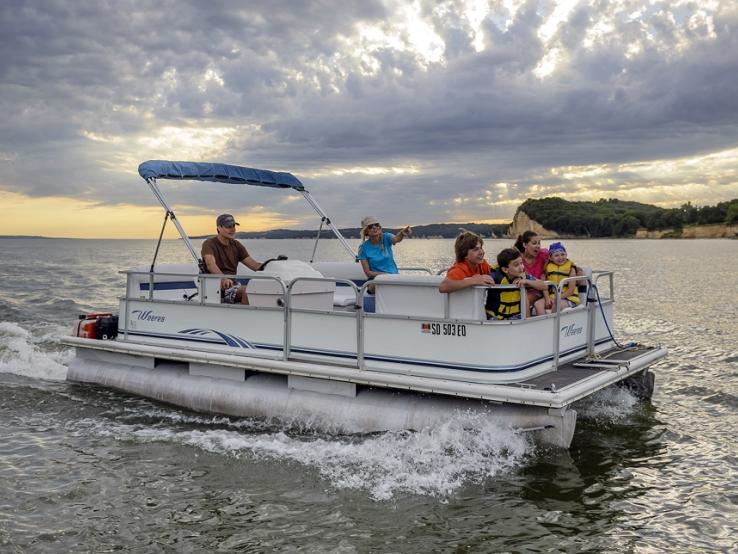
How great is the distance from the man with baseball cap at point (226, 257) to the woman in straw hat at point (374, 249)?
54.5 inches

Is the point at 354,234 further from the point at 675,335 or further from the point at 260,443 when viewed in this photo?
the point at 675,335

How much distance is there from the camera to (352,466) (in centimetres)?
669

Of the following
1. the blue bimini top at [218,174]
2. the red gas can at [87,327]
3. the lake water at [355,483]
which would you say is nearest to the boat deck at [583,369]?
the lake water at [355,483]

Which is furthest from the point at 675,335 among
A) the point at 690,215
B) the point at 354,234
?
the point at 690,215

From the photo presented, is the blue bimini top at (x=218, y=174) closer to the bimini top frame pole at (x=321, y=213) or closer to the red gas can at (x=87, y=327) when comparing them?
the bimini top frame pole at (x=321, y=213)

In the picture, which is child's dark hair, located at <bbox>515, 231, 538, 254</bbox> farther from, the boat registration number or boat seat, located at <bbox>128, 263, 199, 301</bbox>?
boat seat, located at <bbox>128, 263, 199, 301</bbox>

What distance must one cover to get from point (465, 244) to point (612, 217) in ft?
483

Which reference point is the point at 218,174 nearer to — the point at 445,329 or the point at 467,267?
the point at 467,267

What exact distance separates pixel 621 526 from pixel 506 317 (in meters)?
2.03

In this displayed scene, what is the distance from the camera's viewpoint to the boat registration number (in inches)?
264

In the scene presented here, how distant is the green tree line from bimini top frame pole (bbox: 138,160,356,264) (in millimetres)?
127493

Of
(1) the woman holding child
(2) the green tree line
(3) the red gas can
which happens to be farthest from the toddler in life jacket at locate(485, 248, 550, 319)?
(2) the green tree line

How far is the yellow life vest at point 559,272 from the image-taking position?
7.86 m

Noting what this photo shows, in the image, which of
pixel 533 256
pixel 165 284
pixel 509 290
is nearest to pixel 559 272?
pixel 533 256
